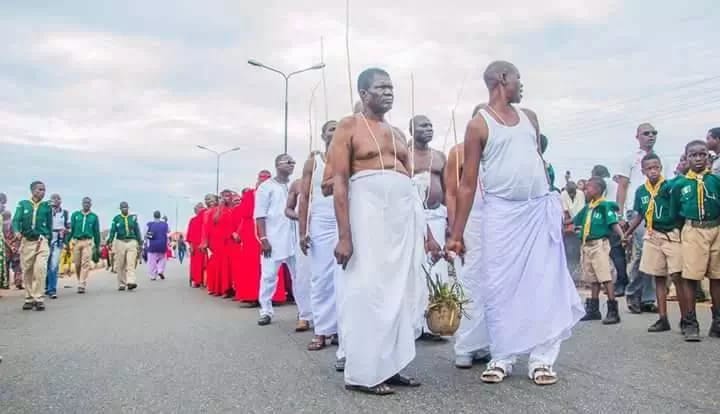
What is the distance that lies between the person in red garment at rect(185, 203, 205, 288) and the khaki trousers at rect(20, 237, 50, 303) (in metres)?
5.38

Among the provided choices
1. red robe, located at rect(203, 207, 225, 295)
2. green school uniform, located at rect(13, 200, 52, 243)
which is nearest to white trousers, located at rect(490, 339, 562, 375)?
green school uniform, located at rect(13, 200, 52, 243)

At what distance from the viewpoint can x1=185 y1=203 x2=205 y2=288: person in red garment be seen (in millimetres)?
17658

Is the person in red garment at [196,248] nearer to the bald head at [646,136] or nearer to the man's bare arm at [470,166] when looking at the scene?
the bald head at [646,136]

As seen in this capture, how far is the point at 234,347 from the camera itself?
21.9ft

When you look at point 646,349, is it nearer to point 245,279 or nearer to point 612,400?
point 612,400

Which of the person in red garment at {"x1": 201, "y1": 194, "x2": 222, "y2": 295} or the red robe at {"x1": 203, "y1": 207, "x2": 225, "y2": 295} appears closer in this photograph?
the red robe at {"x1": 203, "y1": 207, "x2": 225, "y2": 295}

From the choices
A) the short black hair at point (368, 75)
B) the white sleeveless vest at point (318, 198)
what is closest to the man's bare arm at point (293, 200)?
the white sleeveless vest at point (318, 198)

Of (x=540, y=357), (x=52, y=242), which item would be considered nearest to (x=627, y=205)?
(x=540, y=357)

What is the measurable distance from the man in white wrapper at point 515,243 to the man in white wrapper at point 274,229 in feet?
14.4

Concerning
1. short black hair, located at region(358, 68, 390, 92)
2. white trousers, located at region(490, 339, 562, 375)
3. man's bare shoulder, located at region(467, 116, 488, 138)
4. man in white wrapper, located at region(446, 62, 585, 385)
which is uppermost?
short black hair, located at region(358, 68, 390, 92)

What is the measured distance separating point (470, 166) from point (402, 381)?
5.03 feet

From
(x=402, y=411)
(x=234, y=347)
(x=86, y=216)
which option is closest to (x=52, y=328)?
(x=234, y=347)

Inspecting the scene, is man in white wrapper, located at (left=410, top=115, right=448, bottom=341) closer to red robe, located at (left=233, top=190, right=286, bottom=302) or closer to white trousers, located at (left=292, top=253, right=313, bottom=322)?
white trousers, located at (left=292, top=253, right=313, bottom=322)

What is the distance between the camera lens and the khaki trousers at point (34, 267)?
11.9 meters
